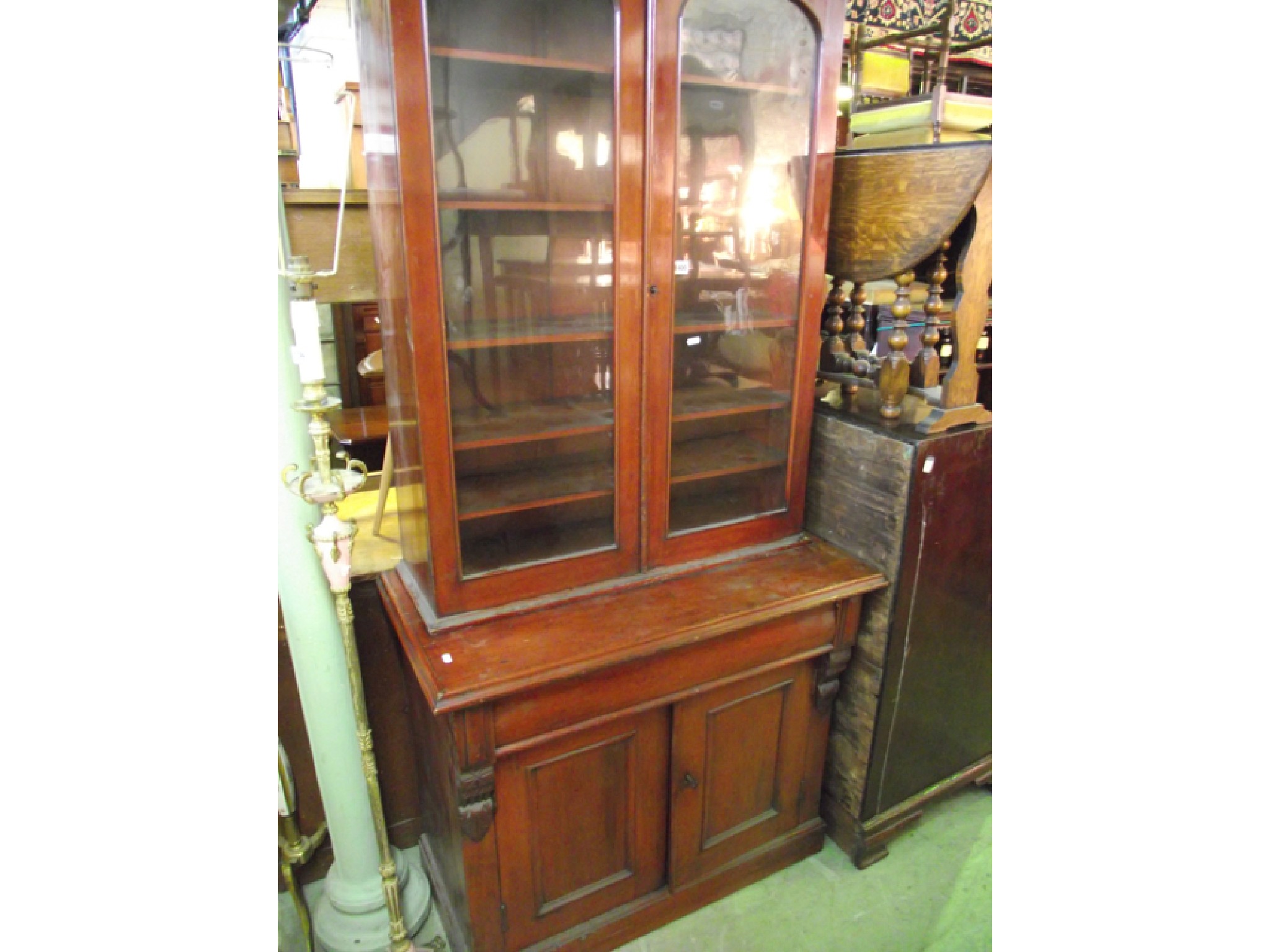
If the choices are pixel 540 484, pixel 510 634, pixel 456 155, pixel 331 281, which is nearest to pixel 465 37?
pixel 456 155

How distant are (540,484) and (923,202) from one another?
100cm

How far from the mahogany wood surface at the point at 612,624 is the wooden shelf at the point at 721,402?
1.18 feet

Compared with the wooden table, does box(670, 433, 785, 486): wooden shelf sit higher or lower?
higher

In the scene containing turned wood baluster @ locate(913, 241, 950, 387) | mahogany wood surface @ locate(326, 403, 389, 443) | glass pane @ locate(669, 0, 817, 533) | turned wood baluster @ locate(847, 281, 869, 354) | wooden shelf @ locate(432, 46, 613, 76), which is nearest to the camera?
wooden shelf @ locate(432, 46, 613, 76)

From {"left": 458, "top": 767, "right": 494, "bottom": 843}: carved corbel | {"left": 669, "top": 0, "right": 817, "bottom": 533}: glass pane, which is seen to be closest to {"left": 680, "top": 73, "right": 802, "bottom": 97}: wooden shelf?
{"left": 669, "top": 0, "right": 817, "bottom": 533}: glass pane

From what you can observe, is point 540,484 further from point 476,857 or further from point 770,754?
point 770,754

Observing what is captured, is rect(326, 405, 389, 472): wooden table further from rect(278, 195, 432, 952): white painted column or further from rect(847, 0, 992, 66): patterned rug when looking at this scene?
rect(847, 0, 992, 66): patterned rug

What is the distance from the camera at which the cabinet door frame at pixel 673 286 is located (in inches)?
52.9

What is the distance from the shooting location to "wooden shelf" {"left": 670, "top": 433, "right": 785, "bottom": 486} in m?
1.67

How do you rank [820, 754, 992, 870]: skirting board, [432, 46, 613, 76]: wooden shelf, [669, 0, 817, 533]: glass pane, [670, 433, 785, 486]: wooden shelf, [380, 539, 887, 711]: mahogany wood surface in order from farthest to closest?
[820, 754, 992, 870]: skirting board < [670, 433, 785, 486]: wooden shelf < [669, 0, 817, 533]: glass pane < [380, 539, 887, 711]: mahogany wood surface < [432, 46, 613, 76]: wooden shelf

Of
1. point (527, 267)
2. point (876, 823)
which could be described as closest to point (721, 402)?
point (527, 267)

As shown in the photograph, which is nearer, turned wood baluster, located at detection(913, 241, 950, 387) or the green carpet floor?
turned wood baluster, located at detection(913, 241, 950, 387)

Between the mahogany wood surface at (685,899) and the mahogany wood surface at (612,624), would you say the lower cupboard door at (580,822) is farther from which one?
the mahogany wood surface at (612,624)

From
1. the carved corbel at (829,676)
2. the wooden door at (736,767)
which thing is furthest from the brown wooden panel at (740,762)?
the carved corbel at (829,676)
